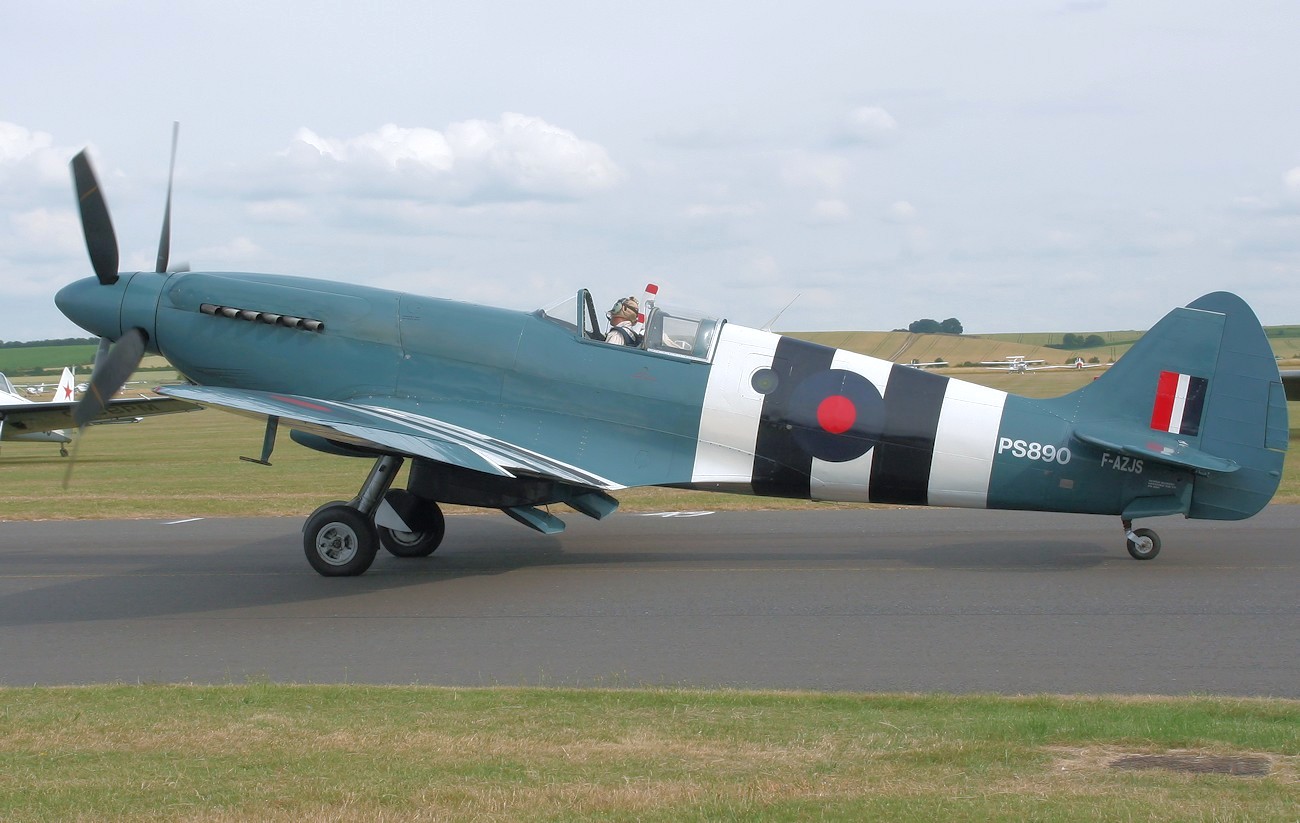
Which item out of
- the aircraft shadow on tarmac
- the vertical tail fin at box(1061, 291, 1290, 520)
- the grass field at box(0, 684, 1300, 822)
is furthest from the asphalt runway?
the vertical tail fin at box(1061, 291, 1290, 520)

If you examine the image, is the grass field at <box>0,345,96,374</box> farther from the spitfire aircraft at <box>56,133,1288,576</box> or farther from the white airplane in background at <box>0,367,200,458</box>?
the spitfire aircraft at <box>56,133,1288,576</box>

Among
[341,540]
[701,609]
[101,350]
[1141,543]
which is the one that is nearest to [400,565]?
[341,540]

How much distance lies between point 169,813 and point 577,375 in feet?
22.3

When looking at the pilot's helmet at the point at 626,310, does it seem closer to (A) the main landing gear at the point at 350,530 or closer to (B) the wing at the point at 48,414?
(A) the main landing gear at the point at 350,530

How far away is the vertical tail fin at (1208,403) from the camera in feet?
32.7

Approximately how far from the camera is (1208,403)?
1015cm

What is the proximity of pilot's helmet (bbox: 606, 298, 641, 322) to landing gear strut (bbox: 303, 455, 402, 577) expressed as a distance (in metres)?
2.42

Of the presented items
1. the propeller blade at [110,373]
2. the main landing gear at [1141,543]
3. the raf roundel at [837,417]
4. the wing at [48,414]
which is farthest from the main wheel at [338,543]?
the wing at [48,414]

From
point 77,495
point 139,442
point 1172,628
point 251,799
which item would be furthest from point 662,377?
point 139,442

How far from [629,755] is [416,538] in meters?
7.01

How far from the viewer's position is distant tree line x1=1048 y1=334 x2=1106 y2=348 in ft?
363

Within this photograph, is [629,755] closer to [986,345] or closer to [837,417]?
[837,417]

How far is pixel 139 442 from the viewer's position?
3756 centimetres

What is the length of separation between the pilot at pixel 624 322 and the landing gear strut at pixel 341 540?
2.30 meters
